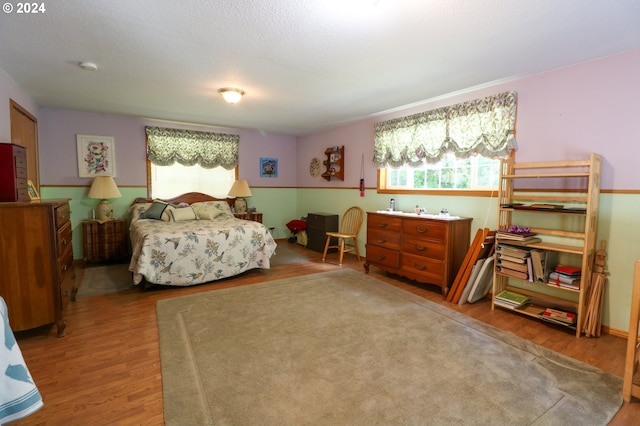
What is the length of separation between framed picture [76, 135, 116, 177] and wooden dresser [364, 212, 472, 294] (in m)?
4.17

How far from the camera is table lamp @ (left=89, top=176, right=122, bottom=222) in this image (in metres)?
4.53

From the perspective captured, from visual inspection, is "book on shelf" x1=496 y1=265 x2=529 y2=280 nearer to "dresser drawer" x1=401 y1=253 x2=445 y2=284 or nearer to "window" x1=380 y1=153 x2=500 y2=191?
"dresser drawer" x1=401 y1=253 x2=445 y2=284

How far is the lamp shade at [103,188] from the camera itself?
452 centimetres

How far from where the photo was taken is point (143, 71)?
294cm

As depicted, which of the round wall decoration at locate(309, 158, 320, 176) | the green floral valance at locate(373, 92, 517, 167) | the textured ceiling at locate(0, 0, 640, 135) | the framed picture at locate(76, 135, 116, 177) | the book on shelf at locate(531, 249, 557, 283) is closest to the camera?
the textured ceiling at locate(0, 0, 640, 135)

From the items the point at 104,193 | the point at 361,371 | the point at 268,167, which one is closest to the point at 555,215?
the point at 361,371

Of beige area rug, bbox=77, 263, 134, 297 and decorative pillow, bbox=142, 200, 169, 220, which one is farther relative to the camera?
decorative pillow, bbox=142, 200, 169, 220

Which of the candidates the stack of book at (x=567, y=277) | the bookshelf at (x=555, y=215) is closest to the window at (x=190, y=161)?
the bookshelf at (x=555, y=215)

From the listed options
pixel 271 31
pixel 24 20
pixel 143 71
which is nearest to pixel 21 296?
pixel 24 20

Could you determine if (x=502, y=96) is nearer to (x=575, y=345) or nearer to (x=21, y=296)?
(x=575, y=345)

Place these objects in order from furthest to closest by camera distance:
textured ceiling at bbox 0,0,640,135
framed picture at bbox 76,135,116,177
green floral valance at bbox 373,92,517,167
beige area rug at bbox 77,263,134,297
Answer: framed picture at bbox 76,135,116,177 < beige area rug at bbox 77,263,134,297 < green floral valance at bbox 373,92,517,167 < textured ceiling at bbox 0,0,640,135

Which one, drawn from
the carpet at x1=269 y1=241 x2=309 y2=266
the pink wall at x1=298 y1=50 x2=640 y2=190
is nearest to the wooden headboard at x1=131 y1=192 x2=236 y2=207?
the carpet at x1=269 y1=241 x2=309 y2=266

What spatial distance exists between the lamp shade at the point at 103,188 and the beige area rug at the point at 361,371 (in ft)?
8.35

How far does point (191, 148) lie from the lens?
18.1 feet
